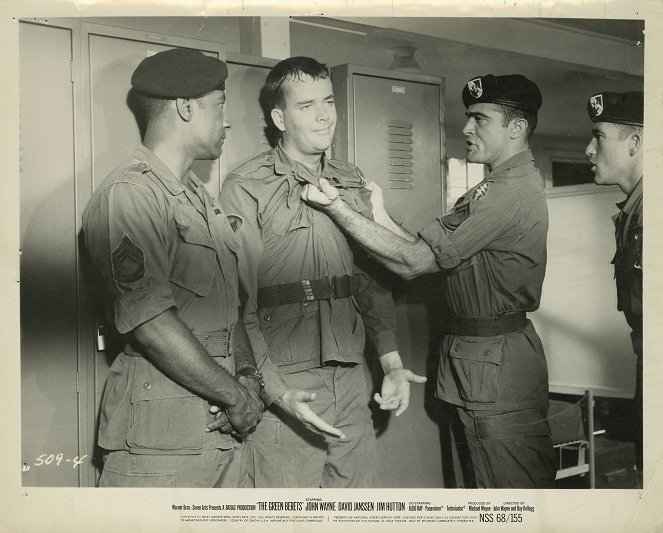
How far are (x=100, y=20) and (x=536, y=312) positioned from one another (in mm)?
1749

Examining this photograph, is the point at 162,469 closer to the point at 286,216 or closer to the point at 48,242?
the point at 48,242

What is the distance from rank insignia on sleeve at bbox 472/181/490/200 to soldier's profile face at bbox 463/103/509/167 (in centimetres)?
8

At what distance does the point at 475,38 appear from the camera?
2.16 meters

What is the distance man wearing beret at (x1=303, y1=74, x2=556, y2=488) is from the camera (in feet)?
7.28

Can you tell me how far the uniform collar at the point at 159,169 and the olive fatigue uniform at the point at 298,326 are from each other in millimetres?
204

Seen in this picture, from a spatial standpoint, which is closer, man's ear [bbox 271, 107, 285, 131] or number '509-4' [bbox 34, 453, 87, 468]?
number '509-4' [bbox 34, 453, 87, 468]

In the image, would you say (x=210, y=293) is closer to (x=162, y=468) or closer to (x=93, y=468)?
(x=162, y=468)

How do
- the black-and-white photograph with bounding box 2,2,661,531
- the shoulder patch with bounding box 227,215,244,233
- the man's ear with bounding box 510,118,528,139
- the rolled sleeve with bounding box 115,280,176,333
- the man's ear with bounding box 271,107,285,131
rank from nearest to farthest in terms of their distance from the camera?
the rolled sleeve with bounding box 115,280,176,333 → the black-and-white photograph with bounding box 2,2,661,531 → the shoulder patch with bounding box 227,215,244,233 → the man's ear with bounding box 271,107,285,131 → the man's ear with bounding box 510,118,528,139

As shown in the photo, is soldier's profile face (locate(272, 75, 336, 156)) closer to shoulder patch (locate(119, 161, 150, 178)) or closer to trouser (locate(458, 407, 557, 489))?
shoulder patch (locate(119, 161, 150, 178))

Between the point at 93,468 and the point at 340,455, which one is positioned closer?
the point at 93,468

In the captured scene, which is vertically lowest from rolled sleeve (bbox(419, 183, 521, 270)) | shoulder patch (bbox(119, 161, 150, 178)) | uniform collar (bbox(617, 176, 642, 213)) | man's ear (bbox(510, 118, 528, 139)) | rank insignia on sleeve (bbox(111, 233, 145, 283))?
rank insignia on sleeve (bbox(111, 233, 145, 283))

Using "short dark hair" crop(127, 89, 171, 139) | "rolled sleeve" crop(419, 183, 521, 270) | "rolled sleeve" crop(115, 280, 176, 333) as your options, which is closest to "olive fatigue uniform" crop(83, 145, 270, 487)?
"rolled sleeve" crop(115, 280, 176, 333)

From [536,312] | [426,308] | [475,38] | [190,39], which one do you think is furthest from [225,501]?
[475,38]

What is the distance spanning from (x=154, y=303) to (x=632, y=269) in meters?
1.55
